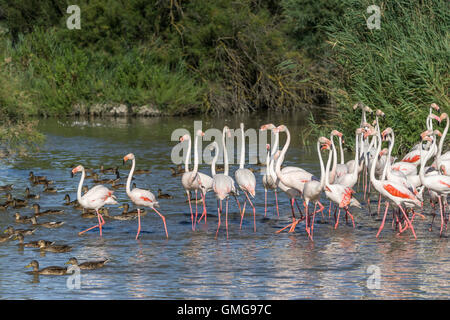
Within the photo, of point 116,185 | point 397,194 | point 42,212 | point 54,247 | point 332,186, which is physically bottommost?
point 54,247

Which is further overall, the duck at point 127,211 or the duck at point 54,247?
the duck at point 127,211

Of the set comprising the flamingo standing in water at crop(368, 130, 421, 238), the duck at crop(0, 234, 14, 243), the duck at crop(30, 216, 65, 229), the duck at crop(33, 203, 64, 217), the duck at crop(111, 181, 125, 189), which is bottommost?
the duck at crop(0, 234, 14, 243)

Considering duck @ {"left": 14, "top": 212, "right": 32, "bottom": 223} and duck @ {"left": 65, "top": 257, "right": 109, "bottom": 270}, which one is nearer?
duck @ {"left": 65, "top": 257, "right": 109, "bottom": 270}

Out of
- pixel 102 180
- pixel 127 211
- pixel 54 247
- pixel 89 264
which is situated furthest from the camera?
pixel 102 180

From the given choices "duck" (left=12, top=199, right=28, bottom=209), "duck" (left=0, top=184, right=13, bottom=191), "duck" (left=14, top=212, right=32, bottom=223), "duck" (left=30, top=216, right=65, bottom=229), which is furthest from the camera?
"duck" (left=0, top=184, right=13, bottom=191)

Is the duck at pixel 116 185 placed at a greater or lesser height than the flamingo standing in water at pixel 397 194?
lesser

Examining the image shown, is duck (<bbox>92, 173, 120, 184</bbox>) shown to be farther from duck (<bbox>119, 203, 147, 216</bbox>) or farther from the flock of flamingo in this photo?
the flock of flamingo

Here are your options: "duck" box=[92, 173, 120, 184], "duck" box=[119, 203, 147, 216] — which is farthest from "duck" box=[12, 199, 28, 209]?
"duck" box=[92, 173, 120, 184]

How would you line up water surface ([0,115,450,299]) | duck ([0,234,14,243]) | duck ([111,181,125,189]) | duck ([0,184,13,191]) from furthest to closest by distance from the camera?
duck ([111,181,125,189]), duck ([0,184,13,191]), duck ([0,234,14,243]), water surface ([0,115,450,299])

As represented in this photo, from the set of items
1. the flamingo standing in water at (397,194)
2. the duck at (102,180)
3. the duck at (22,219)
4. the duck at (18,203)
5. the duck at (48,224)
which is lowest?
the duck at (48,224)

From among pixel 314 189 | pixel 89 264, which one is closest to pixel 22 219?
pixel 89 264

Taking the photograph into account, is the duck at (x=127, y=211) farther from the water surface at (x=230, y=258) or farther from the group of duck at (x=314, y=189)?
the water surface at (x=230, y=258)

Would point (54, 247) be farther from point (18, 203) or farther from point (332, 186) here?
point (332, 186)

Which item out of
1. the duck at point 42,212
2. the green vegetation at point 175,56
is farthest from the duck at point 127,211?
the green vegetation at point 175,56
